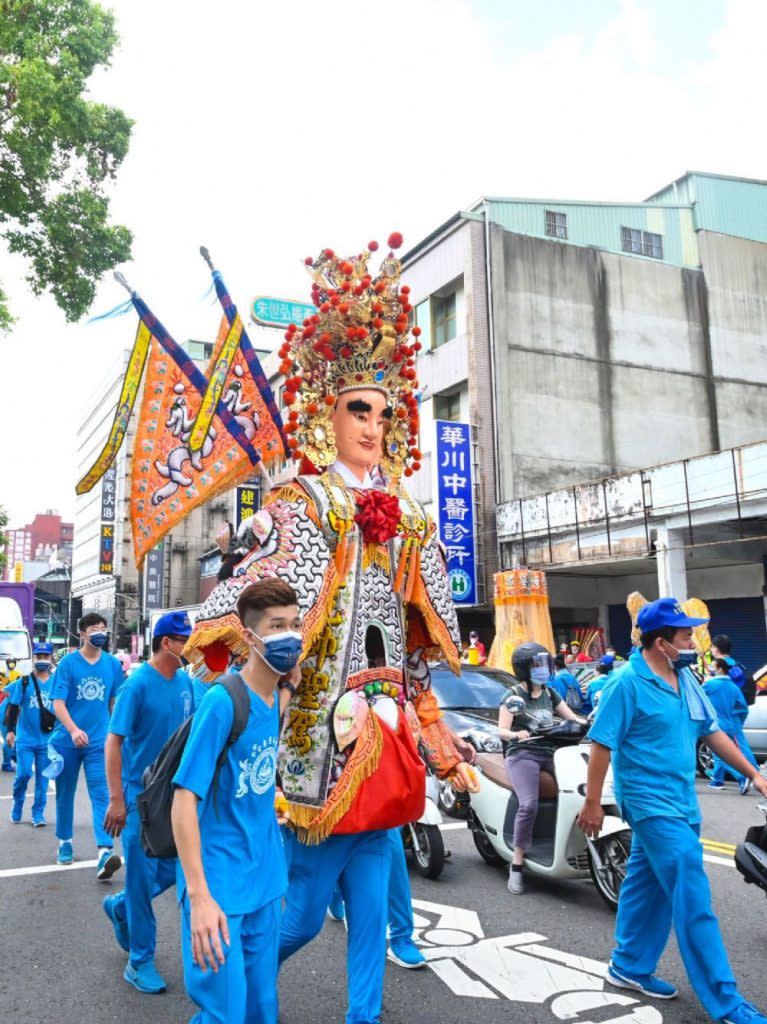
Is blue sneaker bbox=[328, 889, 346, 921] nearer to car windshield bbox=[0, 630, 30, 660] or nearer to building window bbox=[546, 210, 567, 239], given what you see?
car windshield bbox=[0, 630, 30, 660]

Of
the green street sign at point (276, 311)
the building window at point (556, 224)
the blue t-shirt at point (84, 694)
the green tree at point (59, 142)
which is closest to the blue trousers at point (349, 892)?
the blue t-shirt at point (84, 694)

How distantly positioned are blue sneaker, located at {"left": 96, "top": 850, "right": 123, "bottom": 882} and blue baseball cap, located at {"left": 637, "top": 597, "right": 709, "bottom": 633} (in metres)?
4.13

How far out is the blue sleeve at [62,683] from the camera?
22.2ft

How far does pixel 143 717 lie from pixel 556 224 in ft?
79.0

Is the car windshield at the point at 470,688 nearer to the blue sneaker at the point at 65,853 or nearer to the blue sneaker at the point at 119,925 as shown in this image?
the blue sneaker at the point at 65,853

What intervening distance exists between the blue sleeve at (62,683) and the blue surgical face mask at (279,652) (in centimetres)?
458

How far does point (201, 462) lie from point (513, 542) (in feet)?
58.5

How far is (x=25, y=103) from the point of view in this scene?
9891mm

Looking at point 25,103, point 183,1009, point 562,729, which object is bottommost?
point 183,1009

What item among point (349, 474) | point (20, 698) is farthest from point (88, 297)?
point (349, 474)

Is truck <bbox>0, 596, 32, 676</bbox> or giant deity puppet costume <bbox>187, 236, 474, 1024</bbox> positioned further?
truck <bbox>0, 596, 32, 676</bbox>

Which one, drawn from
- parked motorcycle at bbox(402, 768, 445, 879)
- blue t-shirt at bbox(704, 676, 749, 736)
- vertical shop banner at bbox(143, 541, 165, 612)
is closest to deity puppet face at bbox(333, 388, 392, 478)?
parked motorcycle at bbox(402, 768, 445, 879)

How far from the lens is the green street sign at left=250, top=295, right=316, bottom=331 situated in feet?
32.5

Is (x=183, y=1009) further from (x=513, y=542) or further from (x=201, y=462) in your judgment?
(x=513, y=542)
